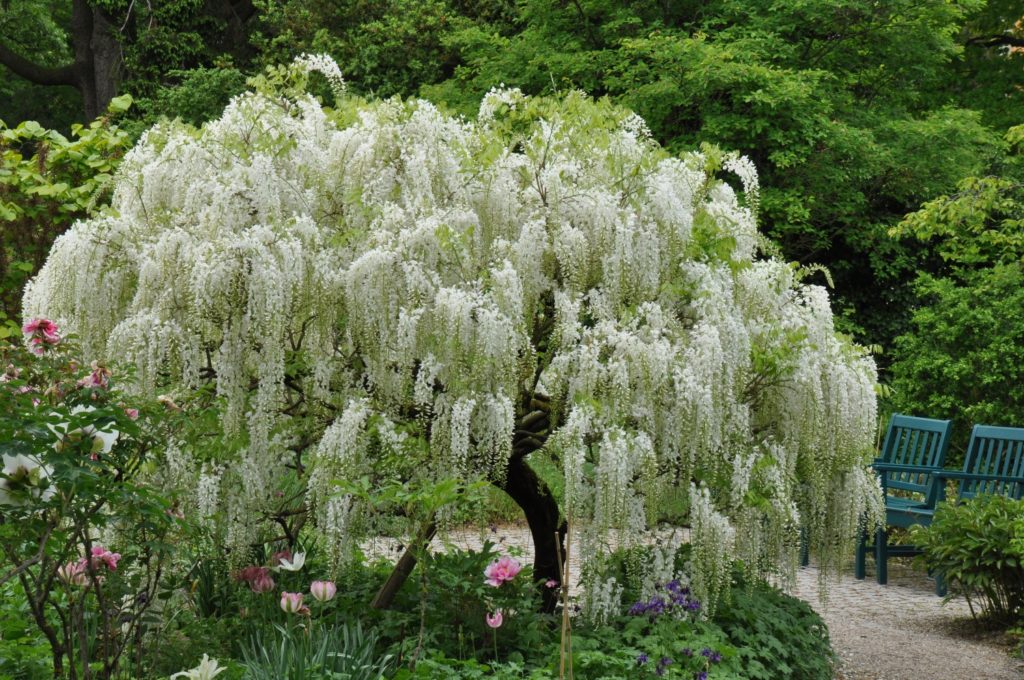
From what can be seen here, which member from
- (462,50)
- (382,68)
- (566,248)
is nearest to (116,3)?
(382,68)

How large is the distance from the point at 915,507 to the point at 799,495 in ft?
11.2

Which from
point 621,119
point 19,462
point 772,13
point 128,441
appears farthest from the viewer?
point 772,13

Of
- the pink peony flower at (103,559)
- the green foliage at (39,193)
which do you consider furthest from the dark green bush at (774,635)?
the green foliage at (39,193)

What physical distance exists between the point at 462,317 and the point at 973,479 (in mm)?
5320

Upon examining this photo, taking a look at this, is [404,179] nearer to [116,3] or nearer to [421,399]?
[421,399]

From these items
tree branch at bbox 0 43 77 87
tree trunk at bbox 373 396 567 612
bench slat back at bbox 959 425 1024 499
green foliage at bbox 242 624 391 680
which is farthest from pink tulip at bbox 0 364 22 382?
tree branch at bbox 0 43 77 87

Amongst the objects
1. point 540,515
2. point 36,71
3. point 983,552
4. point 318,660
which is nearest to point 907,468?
point 983,552

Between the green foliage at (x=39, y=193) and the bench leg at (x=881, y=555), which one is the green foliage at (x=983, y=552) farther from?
the green foliage at (x=39, y=193)

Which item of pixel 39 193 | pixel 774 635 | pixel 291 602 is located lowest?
pixel 774 635

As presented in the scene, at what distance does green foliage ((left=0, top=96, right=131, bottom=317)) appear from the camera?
27.2 ft

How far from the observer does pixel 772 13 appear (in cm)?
1360

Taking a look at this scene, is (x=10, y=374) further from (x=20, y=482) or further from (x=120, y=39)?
(x=120, y=39)

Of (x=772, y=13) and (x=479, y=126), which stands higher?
(x=772, y=13)

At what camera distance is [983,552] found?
6.64 m
